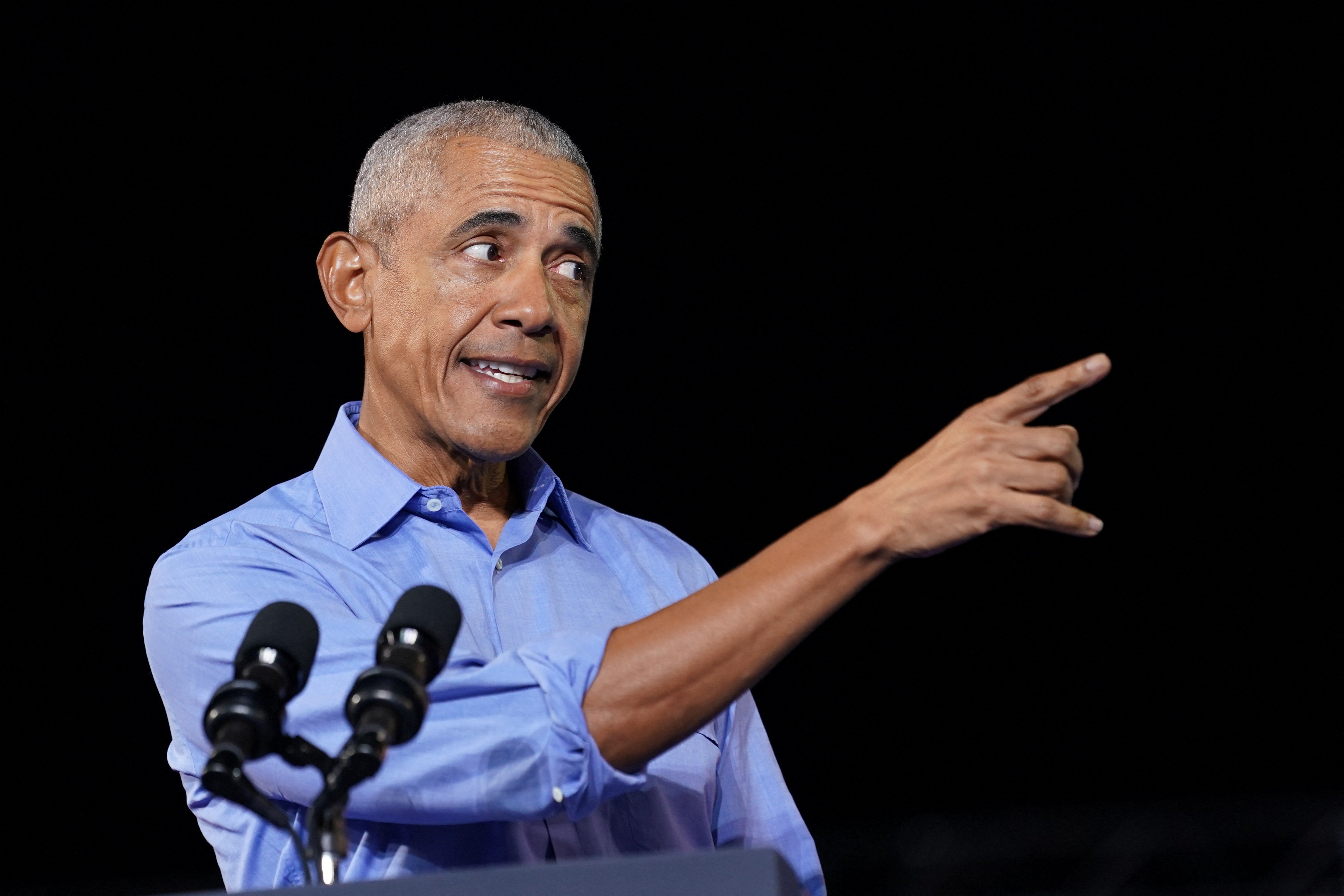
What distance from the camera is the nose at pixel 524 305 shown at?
1.91 metres

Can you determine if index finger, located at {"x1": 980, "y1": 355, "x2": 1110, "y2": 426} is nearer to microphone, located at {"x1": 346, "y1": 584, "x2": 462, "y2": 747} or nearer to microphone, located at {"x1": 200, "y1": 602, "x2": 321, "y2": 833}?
microphone, located at {"x1": 346, "y1": 584, "x2": 462, "y2": 747}

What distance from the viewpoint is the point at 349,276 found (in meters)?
2.11

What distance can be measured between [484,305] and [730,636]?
0.75m

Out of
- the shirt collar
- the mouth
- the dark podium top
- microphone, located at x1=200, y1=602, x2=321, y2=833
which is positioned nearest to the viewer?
the dark podium top

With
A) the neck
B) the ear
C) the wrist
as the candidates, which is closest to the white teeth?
the neck

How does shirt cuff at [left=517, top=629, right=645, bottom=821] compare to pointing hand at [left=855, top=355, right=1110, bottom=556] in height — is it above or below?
below

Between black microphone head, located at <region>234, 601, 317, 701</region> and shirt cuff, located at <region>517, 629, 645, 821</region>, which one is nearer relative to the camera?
black microphone head, located at <region>234, 601, 317, 701</region>

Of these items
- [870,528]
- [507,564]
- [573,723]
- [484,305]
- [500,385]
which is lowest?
[573,723]

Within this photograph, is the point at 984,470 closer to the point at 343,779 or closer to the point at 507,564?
the point at 343,779

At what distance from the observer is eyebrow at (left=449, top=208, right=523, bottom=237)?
1943mm

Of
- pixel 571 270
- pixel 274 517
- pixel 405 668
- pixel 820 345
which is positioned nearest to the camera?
pixel 405 668

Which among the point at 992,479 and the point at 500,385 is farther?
the point at 500,385

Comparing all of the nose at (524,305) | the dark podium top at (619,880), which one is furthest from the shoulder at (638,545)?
the dark podium top at (619,880)

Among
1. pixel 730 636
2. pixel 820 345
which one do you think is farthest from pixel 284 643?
pixel 820 345
